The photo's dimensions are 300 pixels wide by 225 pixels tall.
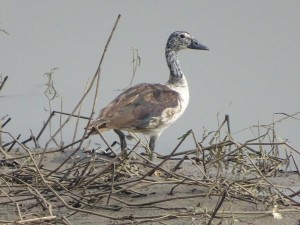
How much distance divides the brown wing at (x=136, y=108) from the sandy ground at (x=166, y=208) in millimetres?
2569

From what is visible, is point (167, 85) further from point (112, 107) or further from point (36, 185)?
point (36, 185)

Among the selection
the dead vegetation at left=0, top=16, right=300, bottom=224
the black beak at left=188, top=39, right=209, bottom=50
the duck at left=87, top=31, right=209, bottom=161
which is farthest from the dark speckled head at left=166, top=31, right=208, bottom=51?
the dead vegetation at left=0, top=16, right=300, bottom=224

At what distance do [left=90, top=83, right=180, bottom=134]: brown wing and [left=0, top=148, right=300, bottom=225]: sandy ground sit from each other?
2569 mm

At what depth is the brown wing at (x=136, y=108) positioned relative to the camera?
10.3 meters

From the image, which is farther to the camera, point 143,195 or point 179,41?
point 179,41

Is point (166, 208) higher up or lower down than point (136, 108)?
lower down

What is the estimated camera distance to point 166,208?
23.1 ft

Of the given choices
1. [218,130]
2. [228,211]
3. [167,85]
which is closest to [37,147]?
[167,85]

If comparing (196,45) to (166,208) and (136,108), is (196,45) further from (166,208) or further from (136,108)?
(166,208)

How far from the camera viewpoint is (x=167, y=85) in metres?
11.8

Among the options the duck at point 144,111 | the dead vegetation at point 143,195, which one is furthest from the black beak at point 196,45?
the dead vegetation at point 143,195

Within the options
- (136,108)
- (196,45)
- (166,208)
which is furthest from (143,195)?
(196,45)

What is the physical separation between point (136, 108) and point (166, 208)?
139 inches

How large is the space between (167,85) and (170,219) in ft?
17.0
